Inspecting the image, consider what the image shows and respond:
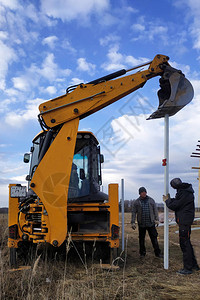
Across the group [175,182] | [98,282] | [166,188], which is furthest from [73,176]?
[98,282]

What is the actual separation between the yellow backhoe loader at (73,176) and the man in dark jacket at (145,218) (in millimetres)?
1540

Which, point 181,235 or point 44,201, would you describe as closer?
point 44,201

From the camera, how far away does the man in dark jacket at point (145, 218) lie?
25.9 ft

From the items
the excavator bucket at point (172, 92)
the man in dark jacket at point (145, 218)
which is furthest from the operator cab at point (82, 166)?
the excavator bucket at point (172, 92)

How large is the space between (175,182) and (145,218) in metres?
1.86

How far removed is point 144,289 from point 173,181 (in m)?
2.46

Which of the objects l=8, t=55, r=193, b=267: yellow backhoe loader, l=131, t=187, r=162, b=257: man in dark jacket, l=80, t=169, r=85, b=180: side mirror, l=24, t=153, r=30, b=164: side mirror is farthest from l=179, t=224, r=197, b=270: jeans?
l=24, t=153, r=30, b=164: side mirror

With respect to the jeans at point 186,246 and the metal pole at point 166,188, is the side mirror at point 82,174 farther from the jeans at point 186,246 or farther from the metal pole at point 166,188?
the jeans at point 186,246

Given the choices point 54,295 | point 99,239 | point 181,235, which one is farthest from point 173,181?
point 54,295

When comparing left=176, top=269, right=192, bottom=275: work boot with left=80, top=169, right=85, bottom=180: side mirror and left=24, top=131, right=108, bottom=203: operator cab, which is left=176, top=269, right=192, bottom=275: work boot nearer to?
left=24, top=131, right=108, bottom=203: operator cab

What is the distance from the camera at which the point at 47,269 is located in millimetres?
5832

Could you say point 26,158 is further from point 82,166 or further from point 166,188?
point 166,188

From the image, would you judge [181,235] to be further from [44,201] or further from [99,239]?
[44,201]

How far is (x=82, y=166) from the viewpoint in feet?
23.0
